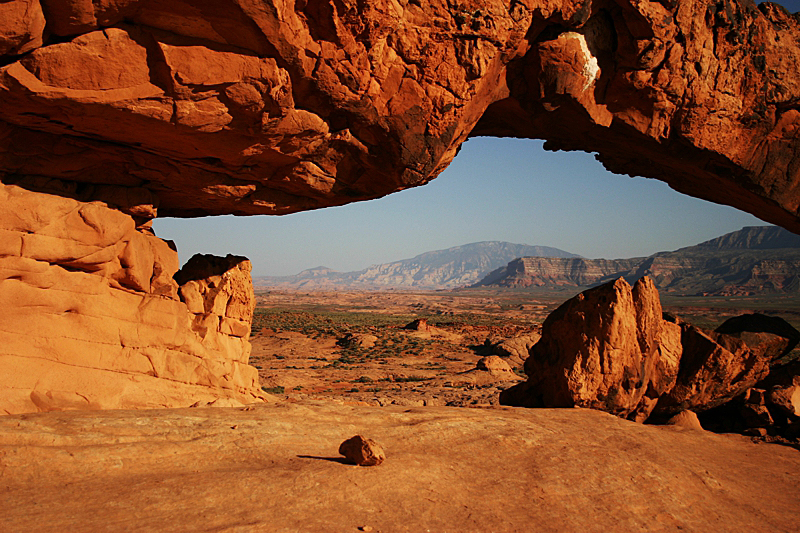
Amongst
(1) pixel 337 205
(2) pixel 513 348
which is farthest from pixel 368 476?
(2) pixel 513 348

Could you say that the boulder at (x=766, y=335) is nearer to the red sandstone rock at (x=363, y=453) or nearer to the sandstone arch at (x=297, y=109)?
the sandstone arch at (x=297, y=109)

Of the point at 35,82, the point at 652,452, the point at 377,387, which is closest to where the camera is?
the point at 35,82

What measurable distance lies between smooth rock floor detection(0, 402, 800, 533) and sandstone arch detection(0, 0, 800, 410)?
282cm

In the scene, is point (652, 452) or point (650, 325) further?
point (650, 325)

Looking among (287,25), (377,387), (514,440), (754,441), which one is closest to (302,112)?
(287,25)

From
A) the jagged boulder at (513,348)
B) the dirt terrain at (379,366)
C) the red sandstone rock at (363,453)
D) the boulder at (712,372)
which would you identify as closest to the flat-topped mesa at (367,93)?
the boulder at (712,372)

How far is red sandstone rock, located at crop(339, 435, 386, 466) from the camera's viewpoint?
23.9 ft

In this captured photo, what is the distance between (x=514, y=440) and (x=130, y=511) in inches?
248

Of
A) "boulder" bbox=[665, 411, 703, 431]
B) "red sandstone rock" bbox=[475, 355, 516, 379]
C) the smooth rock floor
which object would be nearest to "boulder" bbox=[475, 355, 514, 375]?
"red sandstone rock" bbox=[475, 355, 516, 379]

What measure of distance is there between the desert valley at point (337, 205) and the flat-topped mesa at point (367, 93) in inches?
2.0

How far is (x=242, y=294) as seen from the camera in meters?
14.1

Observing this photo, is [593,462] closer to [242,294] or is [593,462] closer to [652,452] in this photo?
[652,452]

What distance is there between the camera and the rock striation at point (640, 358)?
1242 cm

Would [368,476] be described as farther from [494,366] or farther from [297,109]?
[494,366]
